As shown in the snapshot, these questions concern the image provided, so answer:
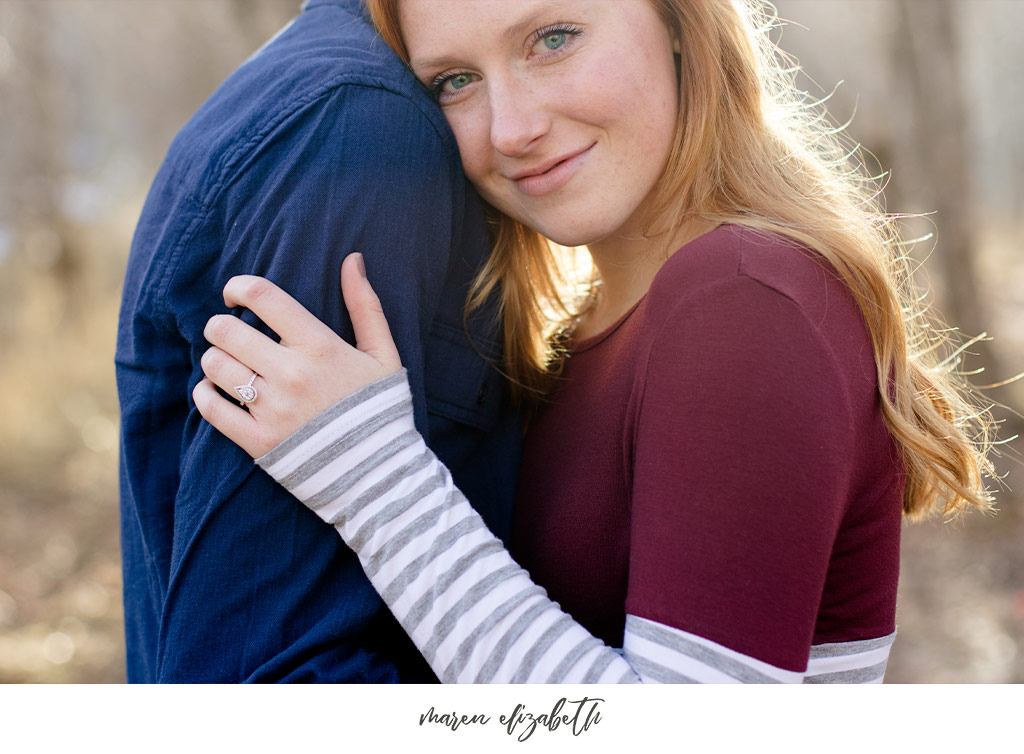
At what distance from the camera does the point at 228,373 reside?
103cm

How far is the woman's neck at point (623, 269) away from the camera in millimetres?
1279

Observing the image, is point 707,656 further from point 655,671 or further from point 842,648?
point 842,648

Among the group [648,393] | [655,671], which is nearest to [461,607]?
[655,671]

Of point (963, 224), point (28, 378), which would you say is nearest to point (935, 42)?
point (963, 224)

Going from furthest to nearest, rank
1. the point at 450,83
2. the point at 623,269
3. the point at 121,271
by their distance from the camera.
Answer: the point at 121,271
the point at 623,269
the point at 450,83

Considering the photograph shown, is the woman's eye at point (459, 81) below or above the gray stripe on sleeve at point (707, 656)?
above

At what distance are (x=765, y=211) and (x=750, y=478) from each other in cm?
44

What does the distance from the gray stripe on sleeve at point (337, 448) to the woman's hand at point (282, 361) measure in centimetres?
4

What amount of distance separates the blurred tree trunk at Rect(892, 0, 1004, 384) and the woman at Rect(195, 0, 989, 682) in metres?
3.29

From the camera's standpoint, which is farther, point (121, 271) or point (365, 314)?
point (121, 271)

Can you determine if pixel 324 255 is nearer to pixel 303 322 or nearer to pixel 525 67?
pixel 303 322

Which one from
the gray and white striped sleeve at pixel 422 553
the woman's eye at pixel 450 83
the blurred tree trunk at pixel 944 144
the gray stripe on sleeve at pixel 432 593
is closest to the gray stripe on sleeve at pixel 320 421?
the gray and white striped sleeve at pixel 422 553

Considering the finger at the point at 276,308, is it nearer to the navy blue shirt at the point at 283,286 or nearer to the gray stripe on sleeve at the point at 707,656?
the navy blue shirt at the point at 283,286
